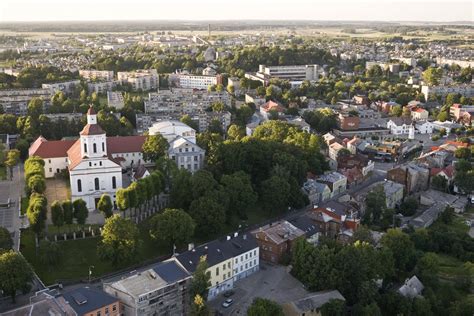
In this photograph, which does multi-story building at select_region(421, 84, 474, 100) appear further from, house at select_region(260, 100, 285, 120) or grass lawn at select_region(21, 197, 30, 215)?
grass lawn at select_region(21, 197, 30, 215)

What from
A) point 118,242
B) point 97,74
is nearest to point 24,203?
point 118,242

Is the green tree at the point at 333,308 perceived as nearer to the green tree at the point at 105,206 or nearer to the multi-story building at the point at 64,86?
the green tree at the point at 105,206

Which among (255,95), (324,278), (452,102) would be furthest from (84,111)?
(452,102)

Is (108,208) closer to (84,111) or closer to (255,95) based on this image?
(84,111)

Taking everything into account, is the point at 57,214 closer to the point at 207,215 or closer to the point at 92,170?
the point at 92,170

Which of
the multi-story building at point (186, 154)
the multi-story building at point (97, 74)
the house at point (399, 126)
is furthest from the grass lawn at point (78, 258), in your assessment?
the multi-story building at point (97, 74)

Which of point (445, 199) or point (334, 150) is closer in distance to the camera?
point (445, 199)
